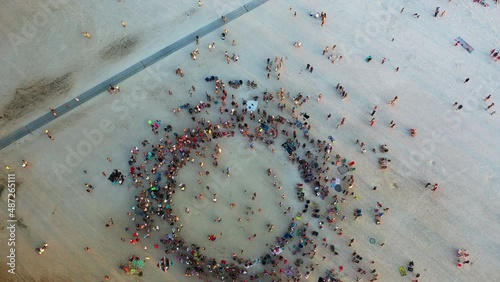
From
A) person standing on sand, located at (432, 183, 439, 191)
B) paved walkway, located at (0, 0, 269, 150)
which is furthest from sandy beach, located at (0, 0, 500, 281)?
paved walkway, located at (0, 0, 269, 150)

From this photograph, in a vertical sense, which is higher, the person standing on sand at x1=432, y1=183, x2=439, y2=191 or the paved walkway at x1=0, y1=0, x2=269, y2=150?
the person standing on sand at x1=432, y1=183, x2=439, y2=191

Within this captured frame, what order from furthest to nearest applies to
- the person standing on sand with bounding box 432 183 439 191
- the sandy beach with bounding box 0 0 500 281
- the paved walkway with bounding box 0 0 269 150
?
the paved walkway with bounding box 0 0 269 150 < the person standing on sand with bounding box 432 183 439 191 < the sandy beach with bounding box 0 0 500 281

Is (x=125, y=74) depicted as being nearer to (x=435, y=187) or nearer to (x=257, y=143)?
(x=257, y=143)

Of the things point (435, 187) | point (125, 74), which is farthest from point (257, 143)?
point (435, 187)

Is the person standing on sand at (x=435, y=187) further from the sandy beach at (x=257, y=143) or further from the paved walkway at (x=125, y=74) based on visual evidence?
the paved walkway at (x=125, y=74)

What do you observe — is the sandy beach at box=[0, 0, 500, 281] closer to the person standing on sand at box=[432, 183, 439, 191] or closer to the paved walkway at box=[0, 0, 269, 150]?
the person standing on sand at box=[432, 183, 439, 191]

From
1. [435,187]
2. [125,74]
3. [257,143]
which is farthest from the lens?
[125,74]

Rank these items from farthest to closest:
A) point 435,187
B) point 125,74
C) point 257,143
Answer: point 125,74 → point 257,143 → point 435,187
